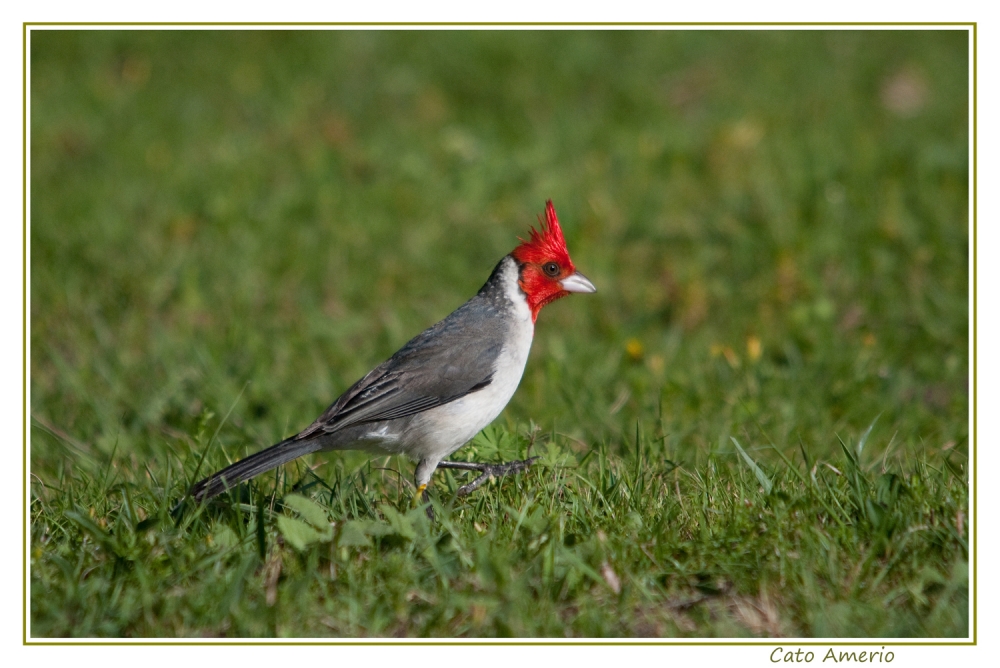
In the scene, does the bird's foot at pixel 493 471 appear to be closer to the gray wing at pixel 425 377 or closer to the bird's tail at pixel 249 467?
the gray wing at pixel 425 377

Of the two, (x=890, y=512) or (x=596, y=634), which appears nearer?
(x=596, y=634)

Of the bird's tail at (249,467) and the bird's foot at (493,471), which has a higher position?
the bird's tail at (249,467)

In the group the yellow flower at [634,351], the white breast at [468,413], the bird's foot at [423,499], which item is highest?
the white breast at [468,413]

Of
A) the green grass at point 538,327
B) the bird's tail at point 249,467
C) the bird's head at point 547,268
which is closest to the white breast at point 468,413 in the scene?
the green grass at point 538,327

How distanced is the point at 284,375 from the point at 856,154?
5062 mm

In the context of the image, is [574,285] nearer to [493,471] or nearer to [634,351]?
[493,471]

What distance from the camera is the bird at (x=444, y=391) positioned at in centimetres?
432

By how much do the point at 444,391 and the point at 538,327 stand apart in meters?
2.81

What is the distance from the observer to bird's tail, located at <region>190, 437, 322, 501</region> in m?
3.90

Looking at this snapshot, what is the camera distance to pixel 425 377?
4.50 metres

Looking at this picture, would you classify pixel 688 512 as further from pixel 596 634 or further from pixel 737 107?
A: pixel 737 107

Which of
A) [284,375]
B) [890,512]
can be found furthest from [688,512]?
[284,375]

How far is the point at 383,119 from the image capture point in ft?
30.9

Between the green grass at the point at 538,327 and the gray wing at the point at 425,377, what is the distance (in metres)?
0.28
